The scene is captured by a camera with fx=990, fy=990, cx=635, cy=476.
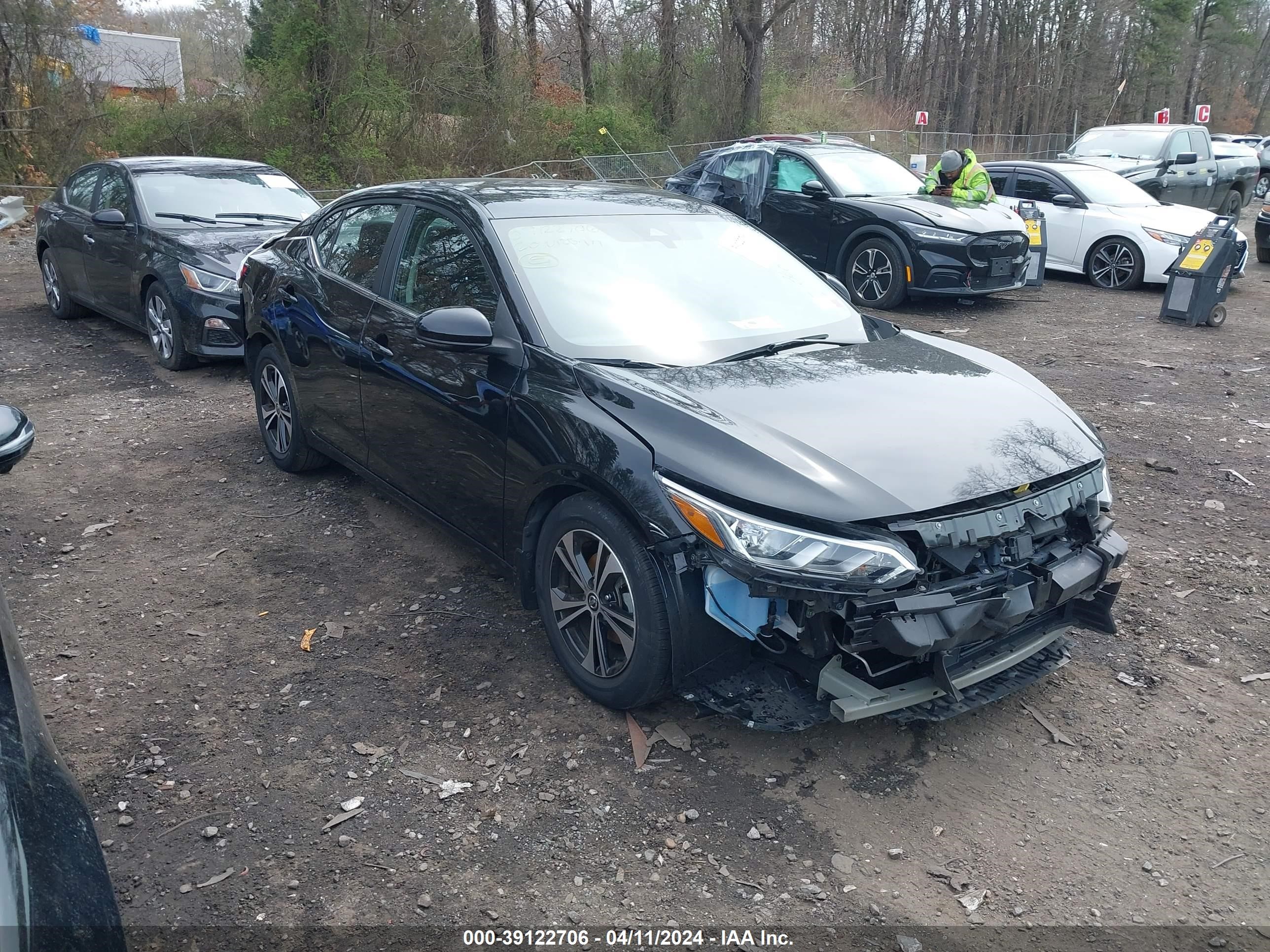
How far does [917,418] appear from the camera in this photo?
3.43m

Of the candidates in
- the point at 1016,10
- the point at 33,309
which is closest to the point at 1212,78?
the point at 1016,10

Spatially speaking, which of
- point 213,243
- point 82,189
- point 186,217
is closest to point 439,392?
point 213,243

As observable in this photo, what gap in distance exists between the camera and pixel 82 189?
950 cm

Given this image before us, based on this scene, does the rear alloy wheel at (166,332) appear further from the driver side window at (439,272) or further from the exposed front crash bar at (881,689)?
the exposed front crash bar at (881,689)

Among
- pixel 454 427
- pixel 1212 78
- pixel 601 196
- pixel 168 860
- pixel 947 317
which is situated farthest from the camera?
pixel 1212 78

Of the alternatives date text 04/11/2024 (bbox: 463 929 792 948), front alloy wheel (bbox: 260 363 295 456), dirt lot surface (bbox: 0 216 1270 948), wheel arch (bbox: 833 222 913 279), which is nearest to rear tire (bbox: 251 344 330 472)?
front alloy wheel (bbox: 260 363 295 456)

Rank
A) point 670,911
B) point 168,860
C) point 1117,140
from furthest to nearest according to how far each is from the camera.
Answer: point 1117,140
point 168,860
point 670,911

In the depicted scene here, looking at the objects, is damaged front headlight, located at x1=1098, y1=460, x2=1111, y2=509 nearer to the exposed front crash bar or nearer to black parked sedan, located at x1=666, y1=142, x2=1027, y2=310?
the exposed front crash bar

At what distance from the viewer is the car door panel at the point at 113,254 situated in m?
8.46

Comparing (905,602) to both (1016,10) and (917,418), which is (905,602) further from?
(1016,10)

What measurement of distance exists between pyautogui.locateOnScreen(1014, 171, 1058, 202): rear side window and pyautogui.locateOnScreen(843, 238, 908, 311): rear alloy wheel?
3.27 m

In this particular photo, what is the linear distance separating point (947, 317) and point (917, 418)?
26.2 feet

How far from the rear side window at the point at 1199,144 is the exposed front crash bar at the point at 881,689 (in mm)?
16816

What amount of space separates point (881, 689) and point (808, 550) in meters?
0.55
